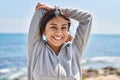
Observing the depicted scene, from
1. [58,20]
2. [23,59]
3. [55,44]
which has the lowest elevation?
[23,59]

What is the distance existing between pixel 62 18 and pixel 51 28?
0.07 m

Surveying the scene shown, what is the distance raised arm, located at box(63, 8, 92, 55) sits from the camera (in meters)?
1.70

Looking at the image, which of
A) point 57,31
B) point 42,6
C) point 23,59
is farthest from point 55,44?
point 23,59

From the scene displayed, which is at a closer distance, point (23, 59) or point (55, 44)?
point (55, 44)

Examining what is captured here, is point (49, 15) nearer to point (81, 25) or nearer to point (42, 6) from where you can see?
point (42, 6)

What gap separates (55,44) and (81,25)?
159 millimetres

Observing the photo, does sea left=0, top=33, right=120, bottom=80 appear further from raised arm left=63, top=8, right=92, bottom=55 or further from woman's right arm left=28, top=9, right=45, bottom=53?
woman's right arm left=28, top=9, right=45, bottom=53

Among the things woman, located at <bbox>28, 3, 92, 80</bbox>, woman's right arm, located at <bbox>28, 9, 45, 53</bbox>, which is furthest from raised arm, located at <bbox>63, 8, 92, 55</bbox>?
woman's right arm, located at <bbox>28, 9, 45, 53</bbox>

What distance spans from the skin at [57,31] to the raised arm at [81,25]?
0.06 m

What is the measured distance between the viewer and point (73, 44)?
1.72 m

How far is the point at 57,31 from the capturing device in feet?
5.38

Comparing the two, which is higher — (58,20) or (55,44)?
(58,20)

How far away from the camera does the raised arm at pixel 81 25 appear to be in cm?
170

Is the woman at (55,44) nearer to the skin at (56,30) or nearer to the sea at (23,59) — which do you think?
the skin at (56,30)
